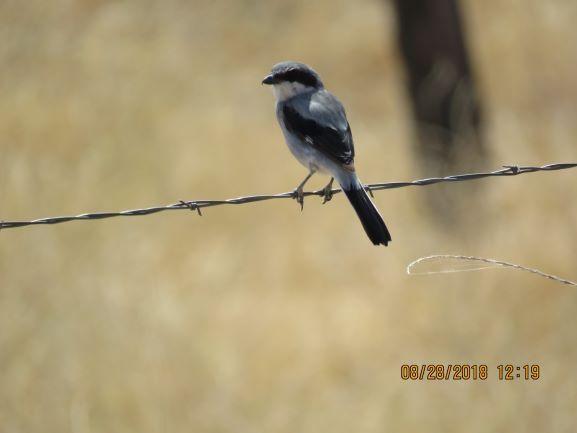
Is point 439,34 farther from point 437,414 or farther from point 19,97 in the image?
point 437,414

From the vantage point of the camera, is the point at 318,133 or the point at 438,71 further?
the point at 438,71

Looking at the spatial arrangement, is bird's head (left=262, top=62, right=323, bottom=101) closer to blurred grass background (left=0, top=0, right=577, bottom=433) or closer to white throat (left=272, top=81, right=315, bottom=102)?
white throat (left=272, top=81, right=315, bottom=102)

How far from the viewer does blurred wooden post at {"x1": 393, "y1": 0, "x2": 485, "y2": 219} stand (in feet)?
44.3

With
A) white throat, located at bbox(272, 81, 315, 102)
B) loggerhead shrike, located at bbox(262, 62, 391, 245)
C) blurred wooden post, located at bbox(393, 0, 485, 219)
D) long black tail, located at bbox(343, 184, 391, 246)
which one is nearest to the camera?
long black tail, located at bbox(343, 184, 391, 246)

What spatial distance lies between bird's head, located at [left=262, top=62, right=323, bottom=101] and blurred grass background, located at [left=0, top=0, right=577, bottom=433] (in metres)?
2.25

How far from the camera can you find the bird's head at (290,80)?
6344mm

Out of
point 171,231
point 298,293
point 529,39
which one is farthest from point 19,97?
point 529,39

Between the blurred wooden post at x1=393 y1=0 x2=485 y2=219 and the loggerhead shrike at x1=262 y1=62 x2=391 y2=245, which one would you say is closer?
the loggerhead shrike at x1=262 y1=62 x2=391 y2=245

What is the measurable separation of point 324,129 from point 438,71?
27.3 ft

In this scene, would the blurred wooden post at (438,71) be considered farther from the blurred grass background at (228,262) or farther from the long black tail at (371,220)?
the long black tail at (371,220)

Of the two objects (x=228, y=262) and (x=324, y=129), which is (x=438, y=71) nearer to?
(x=228, y=262)
